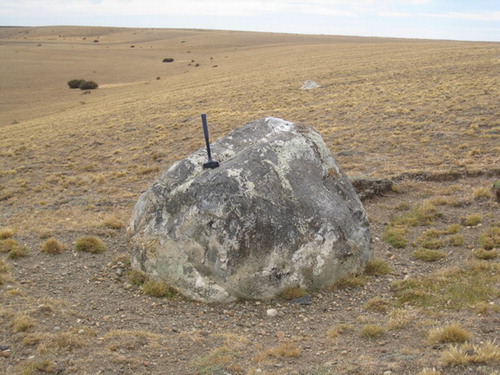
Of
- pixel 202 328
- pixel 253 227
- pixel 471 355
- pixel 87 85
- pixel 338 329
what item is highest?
pixel 87 85

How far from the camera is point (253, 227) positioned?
335 inches

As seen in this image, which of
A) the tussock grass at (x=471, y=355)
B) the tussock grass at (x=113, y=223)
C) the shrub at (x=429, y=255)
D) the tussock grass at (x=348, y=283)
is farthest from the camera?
the tussock grass at (x=113, y=223)

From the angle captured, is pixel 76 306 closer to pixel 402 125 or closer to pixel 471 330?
pixel 471 330

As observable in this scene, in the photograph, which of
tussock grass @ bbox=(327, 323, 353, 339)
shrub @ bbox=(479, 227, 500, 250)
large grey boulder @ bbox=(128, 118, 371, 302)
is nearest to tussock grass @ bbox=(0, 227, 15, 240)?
large grey boulder @ bbox=(128, 118, 371, 302)

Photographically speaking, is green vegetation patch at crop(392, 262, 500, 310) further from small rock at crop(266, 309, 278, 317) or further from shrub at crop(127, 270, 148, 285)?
shrub at crop(127, 270, 148, 285)

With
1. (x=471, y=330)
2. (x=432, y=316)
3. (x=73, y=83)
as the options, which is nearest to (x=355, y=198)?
(x=432, y=316)

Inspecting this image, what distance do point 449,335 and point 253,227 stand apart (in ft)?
11.6

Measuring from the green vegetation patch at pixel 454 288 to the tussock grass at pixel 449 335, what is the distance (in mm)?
1226

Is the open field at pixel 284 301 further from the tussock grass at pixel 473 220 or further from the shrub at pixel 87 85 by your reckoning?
the shrub at pixel 87 85

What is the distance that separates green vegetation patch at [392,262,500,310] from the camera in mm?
7980

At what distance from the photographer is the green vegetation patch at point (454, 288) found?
798 centimetres

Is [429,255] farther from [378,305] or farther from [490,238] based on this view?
[378,305]

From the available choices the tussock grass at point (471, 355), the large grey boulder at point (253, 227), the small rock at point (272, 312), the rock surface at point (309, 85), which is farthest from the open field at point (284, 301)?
the rock surface at point (309, 85)

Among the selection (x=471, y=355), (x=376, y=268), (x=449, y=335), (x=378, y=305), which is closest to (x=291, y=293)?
(x=378, y=305)
